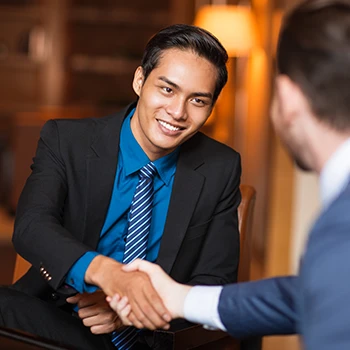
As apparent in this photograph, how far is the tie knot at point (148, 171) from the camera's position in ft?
7.34

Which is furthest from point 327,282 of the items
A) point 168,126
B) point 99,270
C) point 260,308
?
point 168,126

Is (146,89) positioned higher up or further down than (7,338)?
higher up

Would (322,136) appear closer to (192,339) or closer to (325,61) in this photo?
(325,61)

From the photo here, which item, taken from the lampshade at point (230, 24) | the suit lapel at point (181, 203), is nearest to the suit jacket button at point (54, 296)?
the suit lapel at point (181, 203)

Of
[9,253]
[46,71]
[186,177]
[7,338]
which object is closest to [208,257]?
[186,177]

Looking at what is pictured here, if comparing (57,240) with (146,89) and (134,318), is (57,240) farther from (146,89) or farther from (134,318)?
(146,89)

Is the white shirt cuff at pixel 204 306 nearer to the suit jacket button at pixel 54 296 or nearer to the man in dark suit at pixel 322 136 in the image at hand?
the man in dark suit at pixel 322 136

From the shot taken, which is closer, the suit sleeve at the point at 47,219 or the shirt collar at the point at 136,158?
the suit sleeve at the point at 47,219

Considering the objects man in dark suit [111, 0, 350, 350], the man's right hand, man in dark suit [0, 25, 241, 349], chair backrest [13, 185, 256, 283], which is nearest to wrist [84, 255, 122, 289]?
the man's right hand

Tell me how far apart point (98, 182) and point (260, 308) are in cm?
74

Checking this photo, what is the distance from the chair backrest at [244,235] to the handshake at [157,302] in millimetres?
664

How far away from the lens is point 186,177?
229 cm

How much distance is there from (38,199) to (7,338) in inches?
19.9

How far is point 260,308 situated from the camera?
1637 mm
